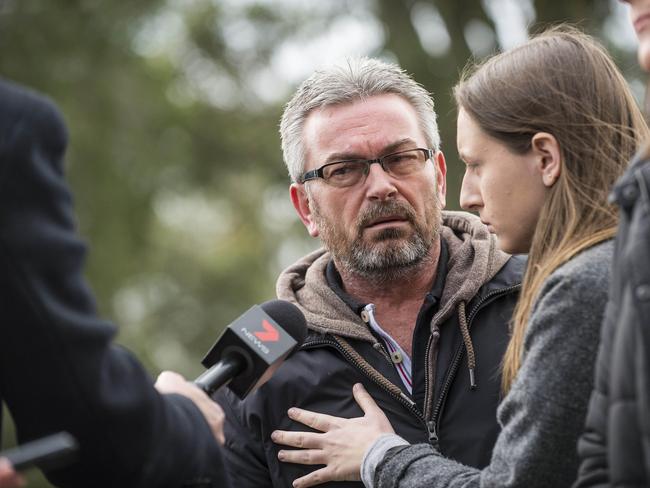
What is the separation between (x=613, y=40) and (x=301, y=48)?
19.1ft

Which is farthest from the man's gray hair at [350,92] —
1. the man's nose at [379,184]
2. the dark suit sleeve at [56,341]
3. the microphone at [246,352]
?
the dark suit sleeve at [56,341]

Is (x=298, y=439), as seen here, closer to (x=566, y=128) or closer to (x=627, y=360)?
(x=566, y=128)

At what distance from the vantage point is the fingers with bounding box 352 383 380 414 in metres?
3.89

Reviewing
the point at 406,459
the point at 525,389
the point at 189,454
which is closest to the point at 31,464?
the point at 189,454

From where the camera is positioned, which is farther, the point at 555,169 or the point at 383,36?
the point at 383,36

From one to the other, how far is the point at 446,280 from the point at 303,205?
907mm

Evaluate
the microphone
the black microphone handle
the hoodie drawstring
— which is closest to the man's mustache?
the hoodie drawstring

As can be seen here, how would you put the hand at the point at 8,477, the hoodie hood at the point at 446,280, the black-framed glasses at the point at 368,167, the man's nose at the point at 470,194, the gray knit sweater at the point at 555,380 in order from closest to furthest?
1. the hand at the point at 8,477
2. the gray knit sweater at the point at 555,380
3. the man's nose at the point at 470,194
4. the hoodie hood at the point at 446,280
5. the black-framed glasses at the point at 368,167

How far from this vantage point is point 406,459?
11.3 feet

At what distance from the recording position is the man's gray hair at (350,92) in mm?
4656

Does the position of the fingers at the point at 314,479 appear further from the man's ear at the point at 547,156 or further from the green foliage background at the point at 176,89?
the green foliage background at the point at 176,89

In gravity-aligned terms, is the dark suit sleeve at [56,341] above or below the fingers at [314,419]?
above

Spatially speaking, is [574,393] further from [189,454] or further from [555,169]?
[189,454]

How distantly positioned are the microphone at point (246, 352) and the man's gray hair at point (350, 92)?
1.53 m
